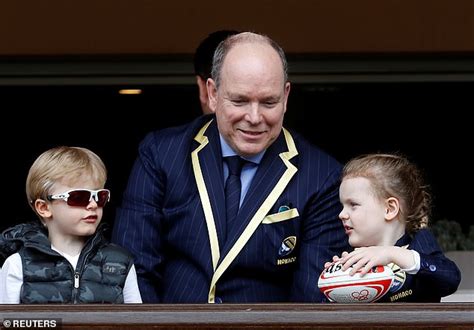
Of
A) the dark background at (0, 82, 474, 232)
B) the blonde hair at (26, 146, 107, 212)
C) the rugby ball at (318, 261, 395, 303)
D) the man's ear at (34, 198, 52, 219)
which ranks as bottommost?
the rugby ball at (318, 261, 395, 303)

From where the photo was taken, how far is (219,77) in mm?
3277

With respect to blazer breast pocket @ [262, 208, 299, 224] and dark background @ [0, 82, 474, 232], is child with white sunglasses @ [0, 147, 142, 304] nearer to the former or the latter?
blazer breast pocket @ [262, 208, 299, 224]

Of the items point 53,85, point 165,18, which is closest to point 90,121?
point 53,85

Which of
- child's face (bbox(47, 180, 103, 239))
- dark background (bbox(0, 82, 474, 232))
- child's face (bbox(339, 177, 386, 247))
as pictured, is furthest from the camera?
dark background (bbox(0, 82, 474, 232))

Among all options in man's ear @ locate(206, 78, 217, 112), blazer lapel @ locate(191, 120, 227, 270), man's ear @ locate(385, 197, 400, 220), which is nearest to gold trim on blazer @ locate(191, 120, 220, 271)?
blazer lapel @ locate(191, 120, 227, 270)

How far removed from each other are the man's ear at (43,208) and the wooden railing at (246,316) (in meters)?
0.59

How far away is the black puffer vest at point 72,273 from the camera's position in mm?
3170

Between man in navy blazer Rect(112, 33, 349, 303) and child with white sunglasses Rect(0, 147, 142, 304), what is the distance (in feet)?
0.38

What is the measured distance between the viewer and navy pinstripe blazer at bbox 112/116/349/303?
326 cm

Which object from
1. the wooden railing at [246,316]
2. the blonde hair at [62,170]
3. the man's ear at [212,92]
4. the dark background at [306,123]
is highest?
the dark background at [306,123]

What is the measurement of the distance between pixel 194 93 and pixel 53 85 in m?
0.64

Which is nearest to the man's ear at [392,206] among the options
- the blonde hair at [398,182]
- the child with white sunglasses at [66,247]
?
the blonde hair at [398,182]

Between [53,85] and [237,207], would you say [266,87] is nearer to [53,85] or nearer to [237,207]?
[237,207]

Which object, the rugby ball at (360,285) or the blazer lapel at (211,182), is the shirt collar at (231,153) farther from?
the rugby ball at (360,285)
